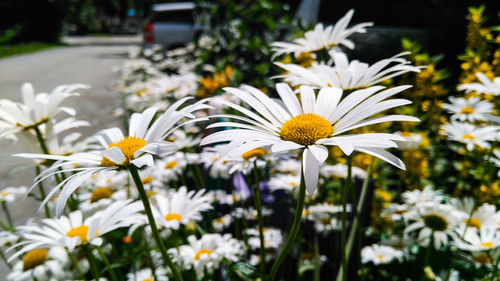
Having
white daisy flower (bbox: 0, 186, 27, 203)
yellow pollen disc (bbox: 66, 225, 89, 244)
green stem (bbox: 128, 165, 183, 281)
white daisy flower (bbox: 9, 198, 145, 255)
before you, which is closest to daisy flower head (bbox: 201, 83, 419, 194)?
A: green stem (bbox: 128, 165, 183, 281)

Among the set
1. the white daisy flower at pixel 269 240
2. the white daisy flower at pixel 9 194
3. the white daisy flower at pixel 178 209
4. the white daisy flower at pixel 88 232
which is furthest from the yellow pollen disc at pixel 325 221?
the white daisy flower at pixel 9 194

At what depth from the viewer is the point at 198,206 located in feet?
3.58

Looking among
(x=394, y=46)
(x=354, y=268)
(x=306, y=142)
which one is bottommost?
(x=354, y=268)

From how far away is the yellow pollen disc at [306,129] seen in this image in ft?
2.29

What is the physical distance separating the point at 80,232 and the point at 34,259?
0.44 meters

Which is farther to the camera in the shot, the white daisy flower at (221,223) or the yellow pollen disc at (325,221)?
the yellow pollen disc at (325,221)

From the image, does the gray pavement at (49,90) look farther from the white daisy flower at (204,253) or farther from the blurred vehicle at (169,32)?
the blurred vehicle at (169,32)

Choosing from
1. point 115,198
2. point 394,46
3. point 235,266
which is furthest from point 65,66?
point 235,266

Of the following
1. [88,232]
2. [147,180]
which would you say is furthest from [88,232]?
[147,180]

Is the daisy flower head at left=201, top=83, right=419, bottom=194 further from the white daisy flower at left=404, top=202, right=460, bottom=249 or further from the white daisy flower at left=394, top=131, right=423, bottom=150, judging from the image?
the white daisy flower at left=394, top=131, right=423, bottom=150

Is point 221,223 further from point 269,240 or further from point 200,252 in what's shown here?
point 200,252

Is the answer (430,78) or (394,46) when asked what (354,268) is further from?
(394,46)

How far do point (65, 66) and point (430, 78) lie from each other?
381 inches

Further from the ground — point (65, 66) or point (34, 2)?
point (34, 2)
